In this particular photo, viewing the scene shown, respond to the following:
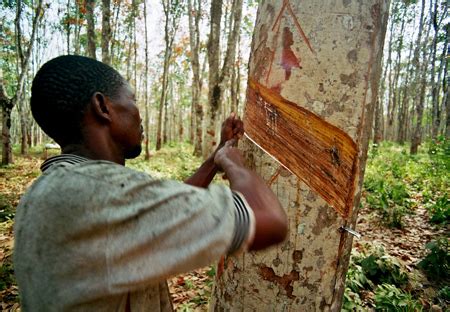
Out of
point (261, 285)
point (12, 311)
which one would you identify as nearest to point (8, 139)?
point (12, 311)

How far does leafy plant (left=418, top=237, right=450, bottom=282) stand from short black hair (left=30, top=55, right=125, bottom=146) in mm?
3510

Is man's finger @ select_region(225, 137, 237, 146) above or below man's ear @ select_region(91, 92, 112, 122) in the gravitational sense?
below

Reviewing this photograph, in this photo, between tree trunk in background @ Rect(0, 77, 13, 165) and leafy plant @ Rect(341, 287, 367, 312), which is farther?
tree trunk in background @ Rect(0, 77, 13, 165)

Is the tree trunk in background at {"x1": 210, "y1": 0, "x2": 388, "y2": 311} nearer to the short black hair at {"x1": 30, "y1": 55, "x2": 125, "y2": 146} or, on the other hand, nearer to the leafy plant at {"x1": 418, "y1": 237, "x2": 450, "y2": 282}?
the short black hair at {"x1": 30, "y1": 55, "x2": 125, "y2": 146}

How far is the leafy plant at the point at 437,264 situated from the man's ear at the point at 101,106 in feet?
11.3

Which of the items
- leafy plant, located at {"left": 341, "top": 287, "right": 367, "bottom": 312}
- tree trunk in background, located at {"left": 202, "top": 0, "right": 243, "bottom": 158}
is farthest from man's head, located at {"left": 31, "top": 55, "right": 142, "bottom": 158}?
tree trunk in background, located at {"left": 202, "top": 0, "right": 243, "bottom": 158}

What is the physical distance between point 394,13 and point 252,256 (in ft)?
60.6

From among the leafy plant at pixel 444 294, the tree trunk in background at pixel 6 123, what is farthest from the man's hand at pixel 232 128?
the tree trunk in background at pixel 6 123

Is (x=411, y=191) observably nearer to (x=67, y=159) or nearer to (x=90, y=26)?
(x=67, y=159)

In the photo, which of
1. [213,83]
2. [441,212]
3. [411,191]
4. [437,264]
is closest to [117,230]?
[437,264]

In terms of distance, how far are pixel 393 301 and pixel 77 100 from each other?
276 centimetres

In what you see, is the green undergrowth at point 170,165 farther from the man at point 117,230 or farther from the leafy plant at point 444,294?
the man at point 117,230

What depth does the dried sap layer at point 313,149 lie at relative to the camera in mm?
1003

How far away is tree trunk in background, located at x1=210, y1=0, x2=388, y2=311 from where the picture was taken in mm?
977
